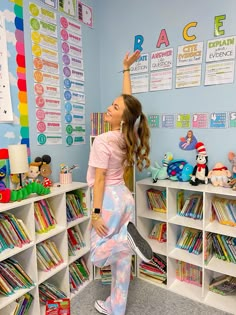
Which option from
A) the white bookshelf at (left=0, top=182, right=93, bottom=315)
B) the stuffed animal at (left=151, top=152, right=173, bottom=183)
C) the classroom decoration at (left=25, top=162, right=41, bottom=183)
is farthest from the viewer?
the stuffed animal at (left=151, top=152, right=173, bottom=183)

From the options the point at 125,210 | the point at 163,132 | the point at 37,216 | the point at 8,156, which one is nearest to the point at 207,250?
the point at 125,210

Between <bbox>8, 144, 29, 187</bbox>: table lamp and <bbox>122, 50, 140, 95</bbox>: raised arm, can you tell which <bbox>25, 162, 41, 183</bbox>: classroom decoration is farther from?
<bbox>122, 50, 140, 95</bbox>: raised arm

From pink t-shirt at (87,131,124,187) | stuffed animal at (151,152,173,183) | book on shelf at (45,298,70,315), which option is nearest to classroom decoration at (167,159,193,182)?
stuffed animal at (151,152,173,183)

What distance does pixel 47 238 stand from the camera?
5.99 feet

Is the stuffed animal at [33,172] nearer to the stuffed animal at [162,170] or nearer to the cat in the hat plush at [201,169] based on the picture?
the stuffed animal at [162,170]

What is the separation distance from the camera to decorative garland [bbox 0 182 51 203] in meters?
1.58

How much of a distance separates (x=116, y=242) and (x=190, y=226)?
64 centimetres

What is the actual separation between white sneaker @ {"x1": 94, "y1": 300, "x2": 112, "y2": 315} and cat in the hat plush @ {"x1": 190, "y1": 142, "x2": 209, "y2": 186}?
1.08 m

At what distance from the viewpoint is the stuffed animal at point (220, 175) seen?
195cm

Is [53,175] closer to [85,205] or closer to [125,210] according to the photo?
[85,205]

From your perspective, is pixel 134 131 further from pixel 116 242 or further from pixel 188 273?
pixel 188 273

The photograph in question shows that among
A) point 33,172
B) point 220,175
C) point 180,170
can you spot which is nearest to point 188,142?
point 180,170

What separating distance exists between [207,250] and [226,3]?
5.91ft

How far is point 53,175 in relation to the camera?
7.21 ft
